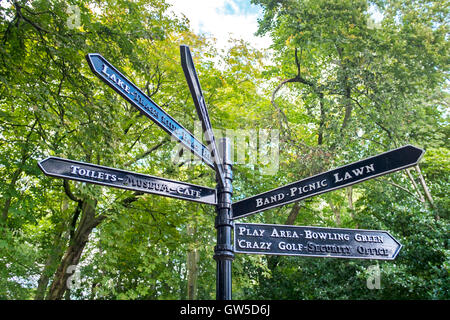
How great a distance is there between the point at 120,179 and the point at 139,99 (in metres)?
0.69

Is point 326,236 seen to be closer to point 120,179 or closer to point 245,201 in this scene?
point 245,201

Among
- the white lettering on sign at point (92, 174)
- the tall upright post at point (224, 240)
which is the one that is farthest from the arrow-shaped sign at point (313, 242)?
the white lettering on sign at point (92, 174)

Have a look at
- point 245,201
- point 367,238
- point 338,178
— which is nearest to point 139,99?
point 245,201

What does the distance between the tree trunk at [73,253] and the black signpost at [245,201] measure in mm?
7013

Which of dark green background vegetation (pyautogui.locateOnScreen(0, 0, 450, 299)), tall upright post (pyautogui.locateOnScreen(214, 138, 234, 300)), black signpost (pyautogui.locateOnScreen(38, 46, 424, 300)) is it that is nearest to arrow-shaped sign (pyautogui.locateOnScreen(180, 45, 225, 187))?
black signpost (pyautogui.locateOnScreen(38, 46, 424, 300))

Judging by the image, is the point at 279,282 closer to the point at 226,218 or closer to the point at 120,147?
the point at 120,147

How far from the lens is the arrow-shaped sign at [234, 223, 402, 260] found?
2.86 metres

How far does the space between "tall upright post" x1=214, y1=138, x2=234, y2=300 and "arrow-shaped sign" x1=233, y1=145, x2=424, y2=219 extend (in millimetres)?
138

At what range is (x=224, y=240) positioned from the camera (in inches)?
110

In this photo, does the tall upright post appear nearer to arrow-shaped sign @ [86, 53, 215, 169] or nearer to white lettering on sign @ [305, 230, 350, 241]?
arrow-shaped sign @ [86, 53, 215, 169]

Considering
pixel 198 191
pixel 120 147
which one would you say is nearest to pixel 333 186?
pixel 198 191

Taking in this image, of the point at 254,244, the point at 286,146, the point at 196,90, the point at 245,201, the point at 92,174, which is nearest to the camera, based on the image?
the point at 196,90

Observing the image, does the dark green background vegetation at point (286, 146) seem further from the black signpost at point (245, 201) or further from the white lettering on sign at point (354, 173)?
the white lettering on sign at point (354, 173)
